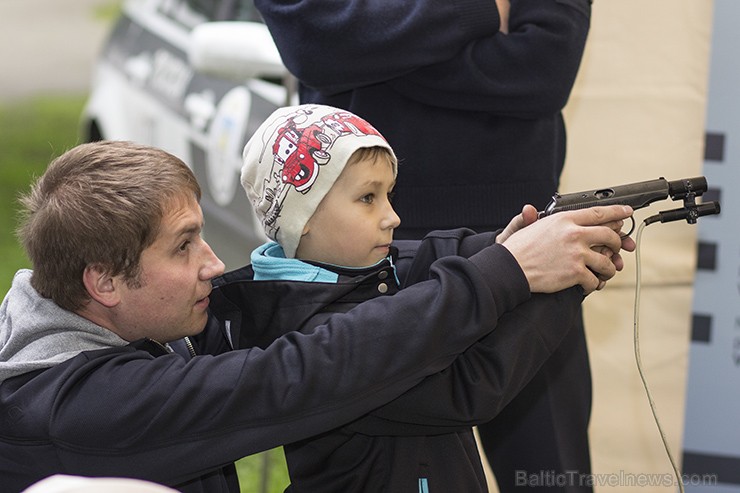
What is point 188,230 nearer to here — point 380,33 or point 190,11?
point 380,33

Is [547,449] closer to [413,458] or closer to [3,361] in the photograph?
[413,458]

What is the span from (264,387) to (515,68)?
1047mm

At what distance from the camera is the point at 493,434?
280 cm

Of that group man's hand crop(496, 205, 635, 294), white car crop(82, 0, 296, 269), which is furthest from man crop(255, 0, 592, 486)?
white car crop(82, 0, 296, 269)

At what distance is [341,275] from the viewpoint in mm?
2027

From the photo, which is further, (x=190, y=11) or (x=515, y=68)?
(x=190, y=11)

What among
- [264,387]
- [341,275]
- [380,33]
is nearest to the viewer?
[264,387]

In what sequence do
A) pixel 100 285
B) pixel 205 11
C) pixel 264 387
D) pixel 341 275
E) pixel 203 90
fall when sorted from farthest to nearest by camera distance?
pixel 205 11, pixel 203 90, pixel 341 275, pixel 100 285, pixel 264 387

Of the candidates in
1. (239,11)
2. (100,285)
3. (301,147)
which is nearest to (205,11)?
(239,11)

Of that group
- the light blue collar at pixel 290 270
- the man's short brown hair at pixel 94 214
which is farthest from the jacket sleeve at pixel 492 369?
the man's short brown hair at pixel 94 214

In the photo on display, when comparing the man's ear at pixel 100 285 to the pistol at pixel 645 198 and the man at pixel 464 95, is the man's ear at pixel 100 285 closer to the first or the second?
the pistol at pixel 645 198

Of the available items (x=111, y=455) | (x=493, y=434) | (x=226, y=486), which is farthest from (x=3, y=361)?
(x=493, y=434)

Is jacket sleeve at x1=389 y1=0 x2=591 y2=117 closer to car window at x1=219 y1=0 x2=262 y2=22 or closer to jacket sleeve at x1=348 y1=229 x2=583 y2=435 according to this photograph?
jacket sleeve at x1=348 y1=229 x2=583 y2=435

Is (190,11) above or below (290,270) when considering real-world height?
above
